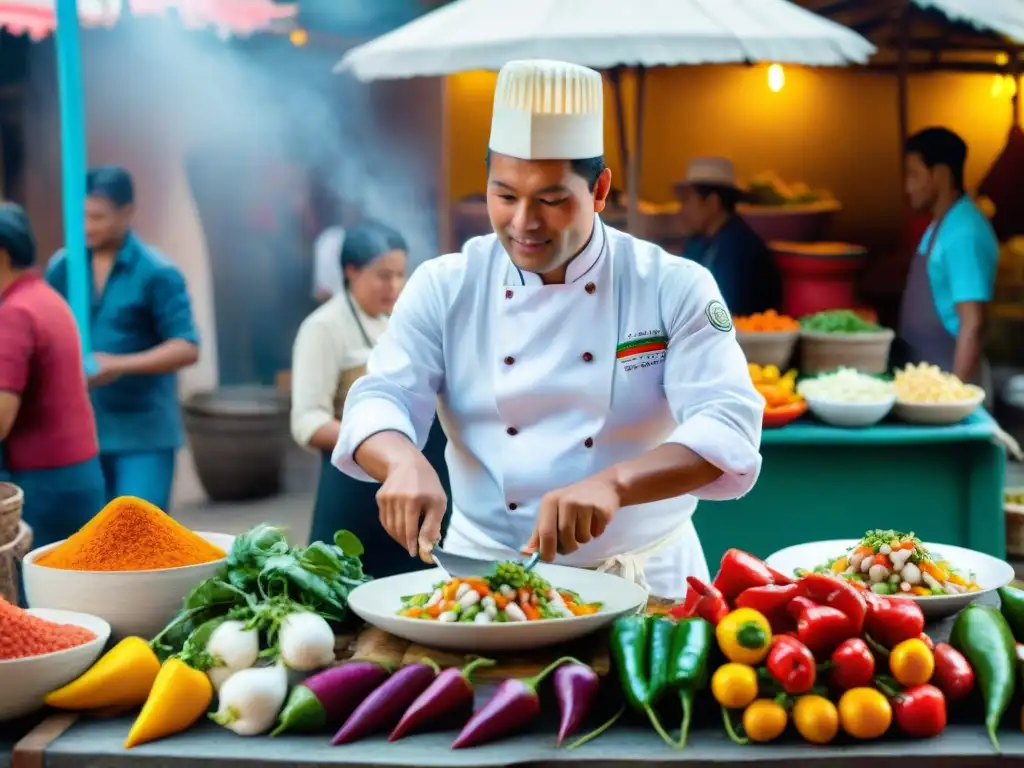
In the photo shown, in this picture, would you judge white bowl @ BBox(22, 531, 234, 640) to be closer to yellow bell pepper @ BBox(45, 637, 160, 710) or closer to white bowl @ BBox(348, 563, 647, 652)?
yellow bell pepper @ BBox(45, 637, 160, 710)

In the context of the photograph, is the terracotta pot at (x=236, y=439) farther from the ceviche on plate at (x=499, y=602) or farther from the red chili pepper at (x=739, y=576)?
the red chili pepper at (x=739, y=576)

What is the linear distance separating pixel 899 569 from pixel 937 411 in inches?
102

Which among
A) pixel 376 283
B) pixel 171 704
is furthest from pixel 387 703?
pixel 376 283

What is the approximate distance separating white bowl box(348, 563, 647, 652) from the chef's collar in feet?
2.09

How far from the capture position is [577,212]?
237 centimetres

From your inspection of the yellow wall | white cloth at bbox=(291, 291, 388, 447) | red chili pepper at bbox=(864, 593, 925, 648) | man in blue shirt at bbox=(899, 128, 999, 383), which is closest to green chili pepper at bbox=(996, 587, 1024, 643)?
red chili pepper at bbox=(864, 593, 925, 648)

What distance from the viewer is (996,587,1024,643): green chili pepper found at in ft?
7.11

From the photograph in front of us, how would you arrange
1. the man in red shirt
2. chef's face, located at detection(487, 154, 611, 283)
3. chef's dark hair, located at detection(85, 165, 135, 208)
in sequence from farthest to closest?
chef's dark hair, located at detection(85, 165, 135, 208), the man in red shirt, chef's face, located at detection(487, 154, 611, 283)

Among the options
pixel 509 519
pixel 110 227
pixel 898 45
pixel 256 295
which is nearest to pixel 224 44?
pixel 256 295

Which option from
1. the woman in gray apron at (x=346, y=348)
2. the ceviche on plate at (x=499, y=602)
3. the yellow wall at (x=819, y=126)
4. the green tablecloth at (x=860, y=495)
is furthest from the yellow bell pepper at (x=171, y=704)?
the yellow wall at (x=819, y=126)

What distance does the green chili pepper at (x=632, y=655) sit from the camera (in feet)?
6.34

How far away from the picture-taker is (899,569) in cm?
239

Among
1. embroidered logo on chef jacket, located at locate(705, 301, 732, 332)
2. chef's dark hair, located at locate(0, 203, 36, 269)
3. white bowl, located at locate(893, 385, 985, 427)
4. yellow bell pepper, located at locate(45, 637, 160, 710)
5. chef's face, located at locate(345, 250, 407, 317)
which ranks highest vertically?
chef's dark hair, located at locate(0, 203, 36, 269)

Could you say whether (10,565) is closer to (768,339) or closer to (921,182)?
(768,339)
